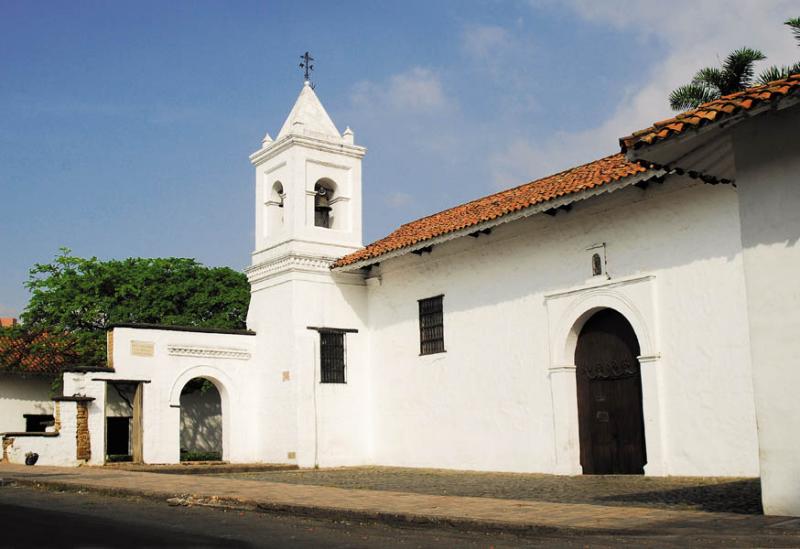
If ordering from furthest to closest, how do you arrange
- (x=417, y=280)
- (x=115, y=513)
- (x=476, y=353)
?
(x=417, y=280) < (x=476, y=353) < (x=115, y=513)

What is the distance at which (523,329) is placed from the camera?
51.4ft

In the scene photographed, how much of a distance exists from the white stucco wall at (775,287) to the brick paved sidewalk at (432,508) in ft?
1.89

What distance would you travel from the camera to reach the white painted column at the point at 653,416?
12836 millimetres

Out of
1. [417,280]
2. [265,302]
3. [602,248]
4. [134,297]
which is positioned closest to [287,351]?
[265,302]

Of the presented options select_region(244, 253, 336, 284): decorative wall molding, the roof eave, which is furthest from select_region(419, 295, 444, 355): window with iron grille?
select_region(244, 253, 336, 284): decorative wall molding

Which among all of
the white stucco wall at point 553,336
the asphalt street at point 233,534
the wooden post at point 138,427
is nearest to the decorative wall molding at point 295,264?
the white stucco wall at point 553,336

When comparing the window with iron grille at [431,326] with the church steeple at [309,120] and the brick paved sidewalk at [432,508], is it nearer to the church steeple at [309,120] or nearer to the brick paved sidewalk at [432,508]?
the church steeple at [309,120]

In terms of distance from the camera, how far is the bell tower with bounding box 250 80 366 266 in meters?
20.0

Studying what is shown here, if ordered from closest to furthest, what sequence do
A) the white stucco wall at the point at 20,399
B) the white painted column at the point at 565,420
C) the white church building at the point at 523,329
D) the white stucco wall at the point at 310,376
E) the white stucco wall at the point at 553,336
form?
the white church building at the point at 523,329
the white stucco wall at the point at 553,336
the white painted column at the point at 565,420
the white stucco wall at the point at 310,376
the white stucco wall at the point at 20,399

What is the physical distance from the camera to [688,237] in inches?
504

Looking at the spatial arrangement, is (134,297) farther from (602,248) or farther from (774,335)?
(774,335)

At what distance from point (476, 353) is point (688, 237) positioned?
520 centimetres

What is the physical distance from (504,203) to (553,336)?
10.7 ft

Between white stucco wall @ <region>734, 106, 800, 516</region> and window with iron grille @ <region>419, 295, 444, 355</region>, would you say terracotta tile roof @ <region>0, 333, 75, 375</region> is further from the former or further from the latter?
white stucco wall @ <region>734, 106, 800, 516</region>
